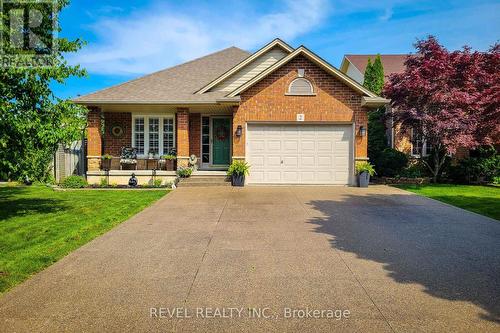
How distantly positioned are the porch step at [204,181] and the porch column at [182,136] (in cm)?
114

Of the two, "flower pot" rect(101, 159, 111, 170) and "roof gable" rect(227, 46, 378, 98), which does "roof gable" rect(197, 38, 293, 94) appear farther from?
"flower pot" rect(101, 159, 111, 170)

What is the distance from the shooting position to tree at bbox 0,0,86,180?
6.73 meters

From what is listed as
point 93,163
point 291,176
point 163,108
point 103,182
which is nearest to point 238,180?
point 291,176

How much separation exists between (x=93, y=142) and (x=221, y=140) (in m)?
5.90

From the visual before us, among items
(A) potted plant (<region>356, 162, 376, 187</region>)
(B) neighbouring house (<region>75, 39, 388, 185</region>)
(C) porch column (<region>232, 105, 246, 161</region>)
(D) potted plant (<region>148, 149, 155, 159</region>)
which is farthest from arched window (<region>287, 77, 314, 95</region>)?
(D) potted plant (<region>148, 149, 155, 159</region>)

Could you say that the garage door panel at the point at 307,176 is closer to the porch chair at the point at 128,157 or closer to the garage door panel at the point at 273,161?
the garage door panel at the point at 273,161

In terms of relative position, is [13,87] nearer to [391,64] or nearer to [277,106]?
[277,106]

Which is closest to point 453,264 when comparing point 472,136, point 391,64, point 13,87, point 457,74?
point 13,87

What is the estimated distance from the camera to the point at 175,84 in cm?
1573

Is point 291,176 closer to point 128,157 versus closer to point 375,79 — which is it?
point 128,157

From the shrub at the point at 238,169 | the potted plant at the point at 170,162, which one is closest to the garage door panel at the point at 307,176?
the shrub at the point at 238,169

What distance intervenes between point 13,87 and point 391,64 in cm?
2934

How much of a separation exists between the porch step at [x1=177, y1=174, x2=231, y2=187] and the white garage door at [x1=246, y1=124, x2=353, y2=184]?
1.12m

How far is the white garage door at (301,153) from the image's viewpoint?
13.5 metres
